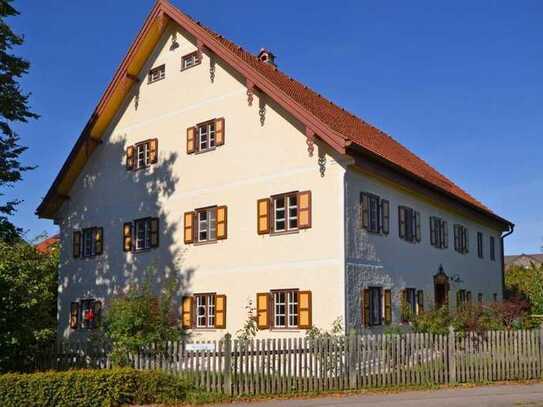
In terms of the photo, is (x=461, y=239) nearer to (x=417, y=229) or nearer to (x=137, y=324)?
(x=417, y=229)

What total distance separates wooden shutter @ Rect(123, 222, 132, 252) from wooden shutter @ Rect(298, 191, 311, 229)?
894cm

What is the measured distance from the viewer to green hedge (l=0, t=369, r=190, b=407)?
14.0 metres

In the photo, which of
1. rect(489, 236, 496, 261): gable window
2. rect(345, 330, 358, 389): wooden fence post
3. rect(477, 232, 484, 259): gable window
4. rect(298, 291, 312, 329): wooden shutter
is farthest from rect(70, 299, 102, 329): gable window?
rect(489, 236, 496, 261): gable window

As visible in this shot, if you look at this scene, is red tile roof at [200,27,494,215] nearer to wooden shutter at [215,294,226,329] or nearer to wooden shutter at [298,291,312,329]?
wooden shutter at [298,291,312,329]

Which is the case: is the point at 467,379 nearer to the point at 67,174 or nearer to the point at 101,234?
the point at 101,234

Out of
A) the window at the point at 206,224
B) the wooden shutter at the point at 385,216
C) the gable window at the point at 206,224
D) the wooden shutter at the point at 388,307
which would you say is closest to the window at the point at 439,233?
the wooden shutter at the point at 385,216

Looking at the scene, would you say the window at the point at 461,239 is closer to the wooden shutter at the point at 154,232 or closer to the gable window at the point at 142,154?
the wooden shutter at the point at 154,232

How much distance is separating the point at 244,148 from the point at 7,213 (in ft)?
30.3

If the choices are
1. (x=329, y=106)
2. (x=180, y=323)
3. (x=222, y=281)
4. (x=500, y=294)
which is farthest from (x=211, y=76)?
(x=500, y=294)

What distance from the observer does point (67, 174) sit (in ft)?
98.6

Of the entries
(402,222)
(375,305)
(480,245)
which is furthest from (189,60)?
(480,245)

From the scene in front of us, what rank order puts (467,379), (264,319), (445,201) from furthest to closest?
1. (445,201)
2. (264,319)
3. (467,379)

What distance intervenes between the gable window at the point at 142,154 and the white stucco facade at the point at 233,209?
0.86 feet

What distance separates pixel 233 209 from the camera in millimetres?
22922
